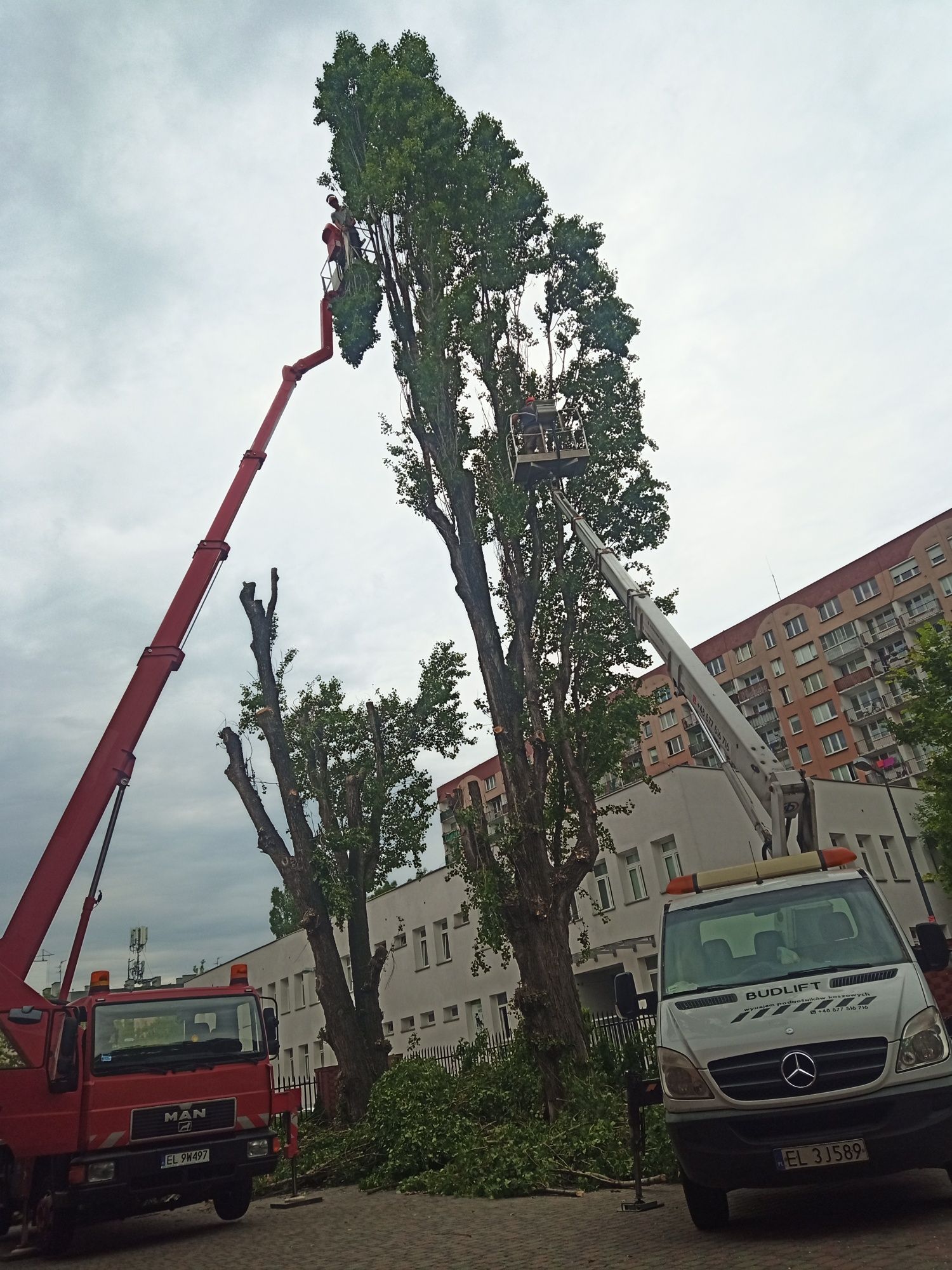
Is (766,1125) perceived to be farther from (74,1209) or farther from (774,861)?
(74,1209)

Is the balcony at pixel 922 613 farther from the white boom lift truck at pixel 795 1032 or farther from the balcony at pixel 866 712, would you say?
the white boom lift truck at pixel 795 1032

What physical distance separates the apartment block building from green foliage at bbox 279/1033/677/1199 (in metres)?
41.3

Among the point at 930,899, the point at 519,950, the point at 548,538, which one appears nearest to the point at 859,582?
the point at 930,899

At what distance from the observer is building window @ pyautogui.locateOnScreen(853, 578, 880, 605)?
5897 centimetres

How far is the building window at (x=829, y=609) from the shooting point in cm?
6112

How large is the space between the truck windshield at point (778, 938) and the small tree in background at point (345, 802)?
10.6m

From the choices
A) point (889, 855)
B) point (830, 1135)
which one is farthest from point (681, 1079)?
point (889, 855)

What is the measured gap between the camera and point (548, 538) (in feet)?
55.4

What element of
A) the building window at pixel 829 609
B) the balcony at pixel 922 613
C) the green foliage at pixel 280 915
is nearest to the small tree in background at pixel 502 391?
the green foliage at pixel 280 915

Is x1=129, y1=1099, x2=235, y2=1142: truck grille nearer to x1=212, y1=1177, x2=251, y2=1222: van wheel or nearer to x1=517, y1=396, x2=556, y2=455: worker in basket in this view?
x1=212, y1=1177, x2=251, y2=1222: van wheel

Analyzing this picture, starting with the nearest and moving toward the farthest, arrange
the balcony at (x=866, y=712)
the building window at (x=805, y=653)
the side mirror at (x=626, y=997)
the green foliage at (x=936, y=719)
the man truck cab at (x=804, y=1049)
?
the man truck cab at (x=804, y=1049) → the side mirror at (x=626, y=997) → the green foliage at (x=936, y=719) → the balcony at (x=866, y=712) → the building window at (x=805, y=653)

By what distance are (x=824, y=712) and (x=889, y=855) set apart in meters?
31.4

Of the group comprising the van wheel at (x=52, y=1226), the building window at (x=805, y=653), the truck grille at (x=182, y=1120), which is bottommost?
the van wheel at (x=52, y=1226)

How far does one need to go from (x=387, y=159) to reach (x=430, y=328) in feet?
10.6
